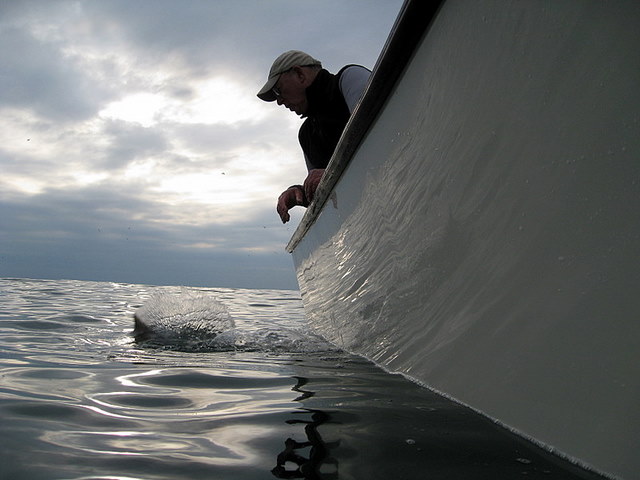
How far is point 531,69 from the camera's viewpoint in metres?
1.06

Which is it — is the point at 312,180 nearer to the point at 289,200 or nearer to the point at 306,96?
the point at 289,200

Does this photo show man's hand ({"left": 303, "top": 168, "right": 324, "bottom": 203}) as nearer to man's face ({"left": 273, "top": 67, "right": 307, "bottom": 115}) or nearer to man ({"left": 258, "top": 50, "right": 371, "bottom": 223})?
man ({"left": 258, "top": 50, "right": 371, "bottom": 223})

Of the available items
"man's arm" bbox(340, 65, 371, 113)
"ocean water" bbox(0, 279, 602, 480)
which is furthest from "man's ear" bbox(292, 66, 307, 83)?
"ocean water" bbox(0, 279, 602, 480)

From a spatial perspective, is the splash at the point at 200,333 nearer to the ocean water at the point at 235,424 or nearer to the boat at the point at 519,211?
the ocean water at the point at 235,424

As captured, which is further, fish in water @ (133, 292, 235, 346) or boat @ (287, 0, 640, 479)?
fish in water @ (133, 292, 235, 346)

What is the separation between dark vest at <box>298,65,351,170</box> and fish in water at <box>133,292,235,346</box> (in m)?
1.51

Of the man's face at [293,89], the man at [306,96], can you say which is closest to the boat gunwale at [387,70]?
the man at [306,96]

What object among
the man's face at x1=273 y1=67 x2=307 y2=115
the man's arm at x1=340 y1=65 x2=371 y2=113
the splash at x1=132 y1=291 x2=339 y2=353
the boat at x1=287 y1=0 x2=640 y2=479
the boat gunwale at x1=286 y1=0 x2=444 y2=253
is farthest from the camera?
the man's face at x1=273 y1=67 x2=307 y2=115

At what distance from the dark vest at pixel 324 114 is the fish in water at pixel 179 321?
4.96 feet

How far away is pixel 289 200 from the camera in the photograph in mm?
3564

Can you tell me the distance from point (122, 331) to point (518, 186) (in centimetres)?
346

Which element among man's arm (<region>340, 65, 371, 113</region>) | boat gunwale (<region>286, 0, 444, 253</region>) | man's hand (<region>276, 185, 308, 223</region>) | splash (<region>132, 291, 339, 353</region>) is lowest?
splash (<region>132, 291, 339, 353</region>)

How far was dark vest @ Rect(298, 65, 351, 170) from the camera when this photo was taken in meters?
3.62

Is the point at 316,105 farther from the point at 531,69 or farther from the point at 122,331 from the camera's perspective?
the point at 531,69
